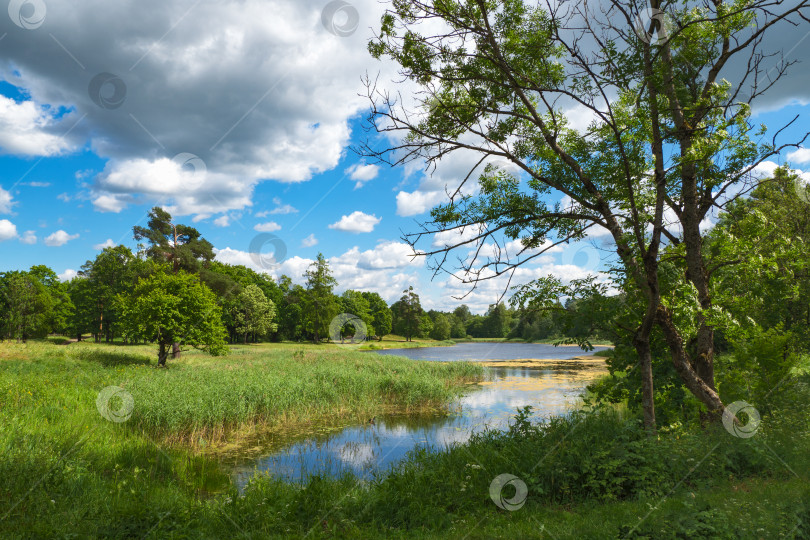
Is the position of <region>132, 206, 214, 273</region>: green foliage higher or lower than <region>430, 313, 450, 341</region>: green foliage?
higher

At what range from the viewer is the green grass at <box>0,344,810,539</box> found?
513 cm

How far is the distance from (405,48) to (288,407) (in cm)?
1291

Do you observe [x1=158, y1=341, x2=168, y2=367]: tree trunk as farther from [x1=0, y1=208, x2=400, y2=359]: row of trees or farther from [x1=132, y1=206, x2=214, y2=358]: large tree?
[x1=132, y1=206, x2=214, y2=358]: large tree

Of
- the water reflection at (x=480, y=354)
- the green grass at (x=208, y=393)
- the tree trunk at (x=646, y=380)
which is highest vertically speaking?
the tree trunk at (x=646, y=380)

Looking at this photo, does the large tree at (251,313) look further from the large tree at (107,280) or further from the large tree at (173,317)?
the large tree at (173,317)

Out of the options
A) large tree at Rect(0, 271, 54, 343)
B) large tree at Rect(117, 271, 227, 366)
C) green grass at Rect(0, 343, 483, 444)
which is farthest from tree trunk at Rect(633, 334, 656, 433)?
large tree at Rect(0, 271, 54, 343)

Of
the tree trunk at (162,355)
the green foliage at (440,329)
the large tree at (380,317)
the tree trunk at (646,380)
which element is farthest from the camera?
the green foliage at (440,329)

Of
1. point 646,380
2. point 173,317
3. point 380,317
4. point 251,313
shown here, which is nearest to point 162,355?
point 173,317

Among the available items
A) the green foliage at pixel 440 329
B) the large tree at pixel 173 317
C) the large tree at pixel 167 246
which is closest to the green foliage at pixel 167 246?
the large tree at pixel 167 246

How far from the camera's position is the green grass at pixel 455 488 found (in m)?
5.13

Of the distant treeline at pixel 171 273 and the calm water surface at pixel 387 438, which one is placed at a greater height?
the distant treeline at pixel 171 273

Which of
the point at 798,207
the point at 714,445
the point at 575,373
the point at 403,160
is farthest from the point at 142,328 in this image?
the point at 798,207

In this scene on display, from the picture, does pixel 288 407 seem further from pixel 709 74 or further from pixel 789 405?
pixel 709 74

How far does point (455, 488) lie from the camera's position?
7.12 m
